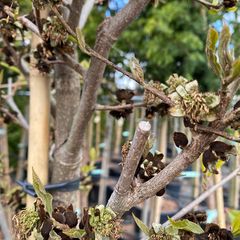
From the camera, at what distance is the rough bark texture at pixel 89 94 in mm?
545

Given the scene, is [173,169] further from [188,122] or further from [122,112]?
[122,112]

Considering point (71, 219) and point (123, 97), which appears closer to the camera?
point (71, 219)

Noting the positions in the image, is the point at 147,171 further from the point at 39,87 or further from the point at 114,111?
the point at 39,87

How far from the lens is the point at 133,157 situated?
395 mm

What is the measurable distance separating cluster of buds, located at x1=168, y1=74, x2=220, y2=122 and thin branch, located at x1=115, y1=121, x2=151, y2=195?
0.04 m

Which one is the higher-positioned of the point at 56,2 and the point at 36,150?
the point at 56,2

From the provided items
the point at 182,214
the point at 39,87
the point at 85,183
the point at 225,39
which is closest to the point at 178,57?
the point at 85,183

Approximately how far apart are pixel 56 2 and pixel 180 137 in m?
0.23

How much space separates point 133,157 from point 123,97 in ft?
0.98

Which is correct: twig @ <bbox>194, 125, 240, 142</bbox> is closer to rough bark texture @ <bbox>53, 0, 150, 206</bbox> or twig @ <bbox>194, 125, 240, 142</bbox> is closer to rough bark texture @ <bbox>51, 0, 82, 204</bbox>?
rough bark texture @ <bbox>53, 0, 150, 206</bbox>

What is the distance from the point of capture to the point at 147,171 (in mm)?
454

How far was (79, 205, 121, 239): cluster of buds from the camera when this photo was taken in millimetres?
410

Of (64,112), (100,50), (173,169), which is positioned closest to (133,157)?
(173,169)

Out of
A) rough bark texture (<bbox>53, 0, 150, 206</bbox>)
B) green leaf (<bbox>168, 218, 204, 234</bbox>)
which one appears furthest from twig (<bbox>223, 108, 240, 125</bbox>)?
rough bark texture (<bbox>53, 0, 150, 206</bbox>)
